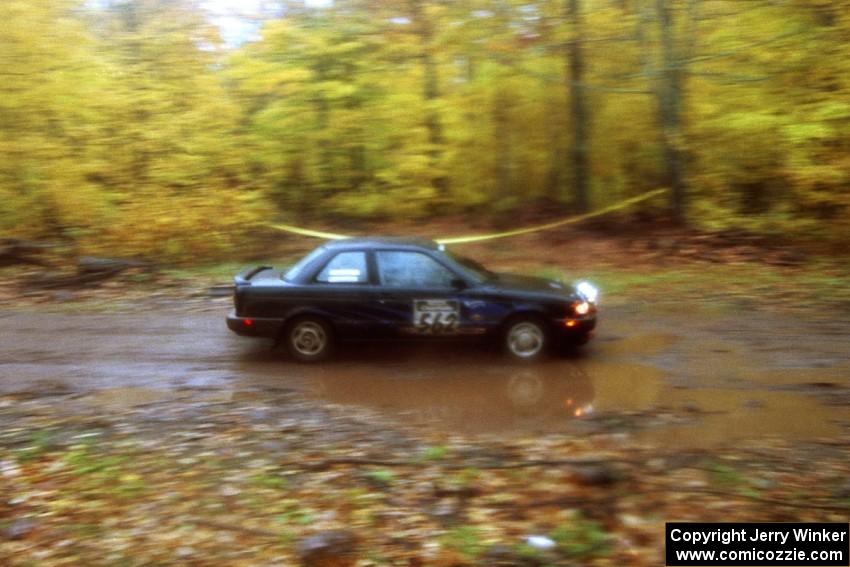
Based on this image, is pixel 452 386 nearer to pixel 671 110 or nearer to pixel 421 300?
pixel 421 300

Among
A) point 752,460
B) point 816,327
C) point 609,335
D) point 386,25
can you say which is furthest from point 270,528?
point 386,25

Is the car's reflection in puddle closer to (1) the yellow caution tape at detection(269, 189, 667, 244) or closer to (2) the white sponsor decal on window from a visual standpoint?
(2) the white sponsor decal on window

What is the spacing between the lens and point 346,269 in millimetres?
9062

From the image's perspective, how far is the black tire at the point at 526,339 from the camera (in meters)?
8.80

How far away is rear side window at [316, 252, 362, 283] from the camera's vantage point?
9.02 meters

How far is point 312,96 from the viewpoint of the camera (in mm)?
18484

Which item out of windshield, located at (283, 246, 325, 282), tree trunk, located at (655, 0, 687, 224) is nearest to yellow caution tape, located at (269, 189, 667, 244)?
tree trunk, located at (655, 0, 687, 224)

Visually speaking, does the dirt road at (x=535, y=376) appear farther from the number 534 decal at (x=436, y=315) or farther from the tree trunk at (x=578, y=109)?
the tree trunk at (x=578, y=109)

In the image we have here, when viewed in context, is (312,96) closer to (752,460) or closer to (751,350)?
(751,350)

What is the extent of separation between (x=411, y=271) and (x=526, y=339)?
1483 mm

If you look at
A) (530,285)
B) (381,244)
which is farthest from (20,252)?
(530,285)

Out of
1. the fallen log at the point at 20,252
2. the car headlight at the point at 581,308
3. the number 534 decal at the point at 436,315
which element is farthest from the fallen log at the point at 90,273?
the car headlight at the point at 581,308

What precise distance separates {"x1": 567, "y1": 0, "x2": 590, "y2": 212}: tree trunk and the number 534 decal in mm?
9286

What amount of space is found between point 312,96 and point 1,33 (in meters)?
6.37
